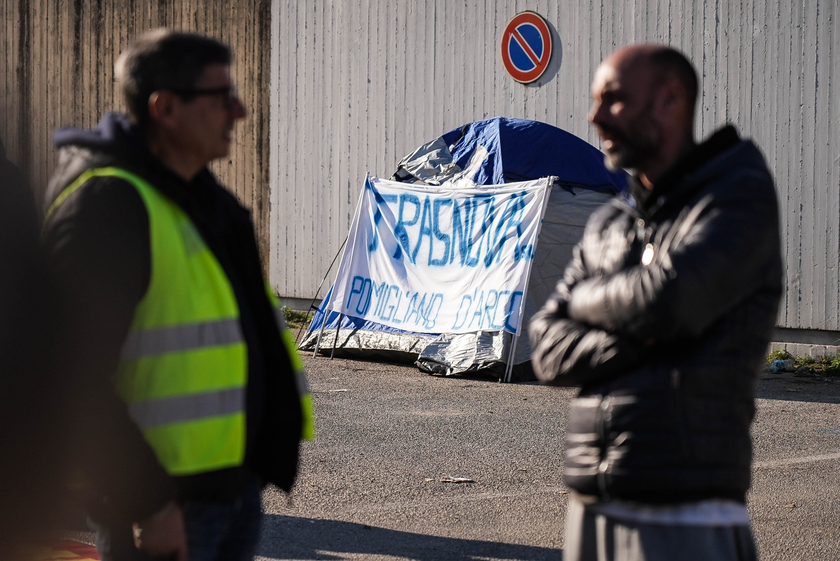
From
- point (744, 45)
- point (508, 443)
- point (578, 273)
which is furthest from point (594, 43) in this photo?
point (578, 273)

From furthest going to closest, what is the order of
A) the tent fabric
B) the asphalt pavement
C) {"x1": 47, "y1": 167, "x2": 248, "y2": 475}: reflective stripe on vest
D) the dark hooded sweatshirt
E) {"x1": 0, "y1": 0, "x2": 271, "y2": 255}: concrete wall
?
{"x1": 0, "y1": 0, "x2": 271, "y2": 255}: concrete wall → the tent fabric → the asphalt pavement → {"x1": 47, "y1": 167, "x2": 248, "y2": 475}: reflective stripe on vest → the dark hooded sweatshirt

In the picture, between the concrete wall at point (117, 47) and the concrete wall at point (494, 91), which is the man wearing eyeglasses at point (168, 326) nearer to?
the concrete wall at point (494, 91)

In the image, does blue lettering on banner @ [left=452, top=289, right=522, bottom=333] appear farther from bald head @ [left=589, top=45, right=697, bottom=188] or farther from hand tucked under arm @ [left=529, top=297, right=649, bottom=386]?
bald head @ [left=589, top=45, right=697, bottom=188]

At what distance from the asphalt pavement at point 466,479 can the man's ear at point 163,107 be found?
5.09ft

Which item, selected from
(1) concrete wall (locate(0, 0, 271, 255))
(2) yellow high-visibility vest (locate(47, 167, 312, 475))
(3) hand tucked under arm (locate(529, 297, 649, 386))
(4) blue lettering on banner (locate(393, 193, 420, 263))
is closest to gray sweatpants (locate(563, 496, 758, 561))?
(3) hand tucked under arm (locate(529, 297, 649, 386))

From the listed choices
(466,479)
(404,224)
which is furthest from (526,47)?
(466,479)

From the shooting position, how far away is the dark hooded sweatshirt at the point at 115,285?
2.05 m

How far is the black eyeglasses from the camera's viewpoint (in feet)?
7.69

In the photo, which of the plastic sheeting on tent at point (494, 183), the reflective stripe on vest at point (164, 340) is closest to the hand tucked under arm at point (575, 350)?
the reflective stripe on vest at point (164, 340)

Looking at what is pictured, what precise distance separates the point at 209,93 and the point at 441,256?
9.38 m

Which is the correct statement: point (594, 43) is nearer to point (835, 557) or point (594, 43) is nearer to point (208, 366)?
point (835, 557)

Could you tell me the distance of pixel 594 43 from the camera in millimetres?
14094

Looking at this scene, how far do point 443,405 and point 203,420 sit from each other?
7.19 meters

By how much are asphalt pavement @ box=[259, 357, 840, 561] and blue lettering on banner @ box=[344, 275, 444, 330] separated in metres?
1.53
